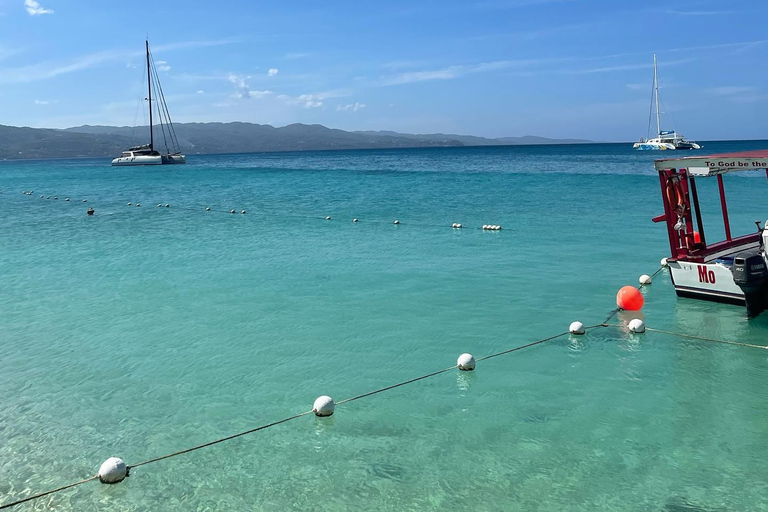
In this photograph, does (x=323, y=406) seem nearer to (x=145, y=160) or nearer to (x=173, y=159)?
(x=145, y=160)

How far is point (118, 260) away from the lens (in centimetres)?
1773

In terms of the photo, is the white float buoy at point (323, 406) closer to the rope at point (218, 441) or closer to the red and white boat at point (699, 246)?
the rope at point (218, 441)

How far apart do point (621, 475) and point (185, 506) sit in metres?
4.01

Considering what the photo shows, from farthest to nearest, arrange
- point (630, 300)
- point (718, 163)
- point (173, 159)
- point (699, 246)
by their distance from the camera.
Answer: point (173, 159) < point (699, 246) < point (630, 300) < point (718, 163)

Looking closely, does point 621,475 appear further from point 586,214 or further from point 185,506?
point 586,214

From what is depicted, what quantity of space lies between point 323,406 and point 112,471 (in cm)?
229

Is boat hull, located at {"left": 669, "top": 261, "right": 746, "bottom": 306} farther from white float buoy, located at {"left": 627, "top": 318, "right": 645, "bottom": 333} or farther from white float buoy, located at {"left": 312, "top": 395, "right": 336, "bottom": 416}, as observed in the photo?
white float buoy, located at {"left": 312, "top": 395, "right": 336, "bottom": 416}

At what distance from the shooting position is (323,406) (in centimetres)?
720

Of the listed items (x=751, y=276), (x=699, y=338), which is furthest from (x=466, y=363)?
(x=751, y=276)

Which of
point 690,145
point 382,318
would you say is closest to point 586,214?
point 382,318

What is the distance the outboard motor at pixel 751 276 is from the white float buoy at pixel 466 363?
4.55 meters

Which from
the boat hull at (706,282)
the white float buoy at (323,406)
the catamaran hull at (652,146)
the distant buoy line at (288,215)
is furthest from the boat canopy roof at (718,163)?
the catamaran hull at (652,146)

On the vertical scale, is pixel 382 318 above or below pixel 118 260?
below

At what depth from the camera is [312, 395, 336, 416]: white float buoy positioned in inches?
284
